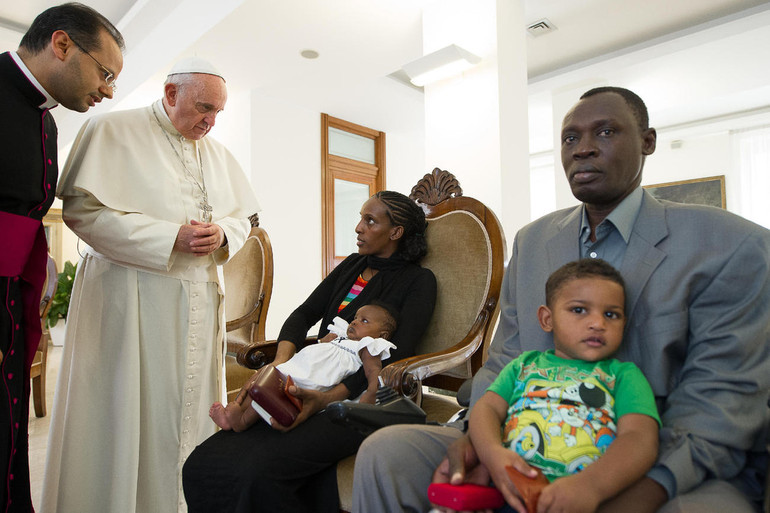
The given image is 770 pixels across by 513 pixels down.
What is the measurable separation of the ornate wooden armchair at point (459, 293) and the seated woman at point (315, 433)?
4.7 inches

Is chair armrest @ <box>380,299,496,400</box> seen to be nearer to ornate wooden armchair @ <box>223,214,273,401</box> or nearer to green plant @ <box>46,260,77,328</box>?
ornate wooden armchair @ <box>223,214,273,401</box>

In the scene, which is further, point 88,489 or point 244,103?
point 244,103

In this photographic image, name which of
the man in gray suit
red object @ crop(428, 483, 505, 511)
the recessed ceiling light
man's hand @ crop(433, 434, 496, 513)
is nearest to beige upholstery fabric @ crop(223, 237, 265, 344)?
the man in gray suit

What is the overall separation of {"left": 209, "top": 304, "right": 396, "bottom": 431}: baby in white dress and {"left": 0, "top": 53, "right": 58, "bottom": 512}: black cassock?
665 millimetres

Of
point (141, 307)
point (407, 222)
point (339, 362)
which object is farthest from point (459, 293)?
point (141, 307)

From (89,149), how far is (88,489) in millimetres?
1433

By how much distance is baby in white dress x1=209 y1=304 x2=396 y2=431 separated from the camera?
1771mm

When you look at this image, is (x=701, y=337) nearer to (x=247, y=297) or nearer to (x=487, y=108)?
(x=247, y=297)

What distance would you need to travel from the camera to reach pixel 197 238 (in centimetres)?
215

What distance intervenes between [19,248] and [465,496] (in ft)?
5.45

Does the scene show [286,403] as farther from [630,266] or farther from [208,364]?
[630,266]

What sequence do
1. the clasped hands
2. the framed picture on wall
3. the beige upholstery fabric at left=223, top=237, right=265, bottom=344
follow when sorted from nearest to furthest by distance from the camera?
the clasped hands, the beige upholstery fabric at left=223, top=237, right=265, bottom=344, the framed picture on wall

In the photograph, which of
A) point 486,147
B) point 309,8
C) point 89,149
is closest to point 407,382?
point 89,149

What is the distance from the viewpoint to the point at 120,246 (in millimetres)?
2055
